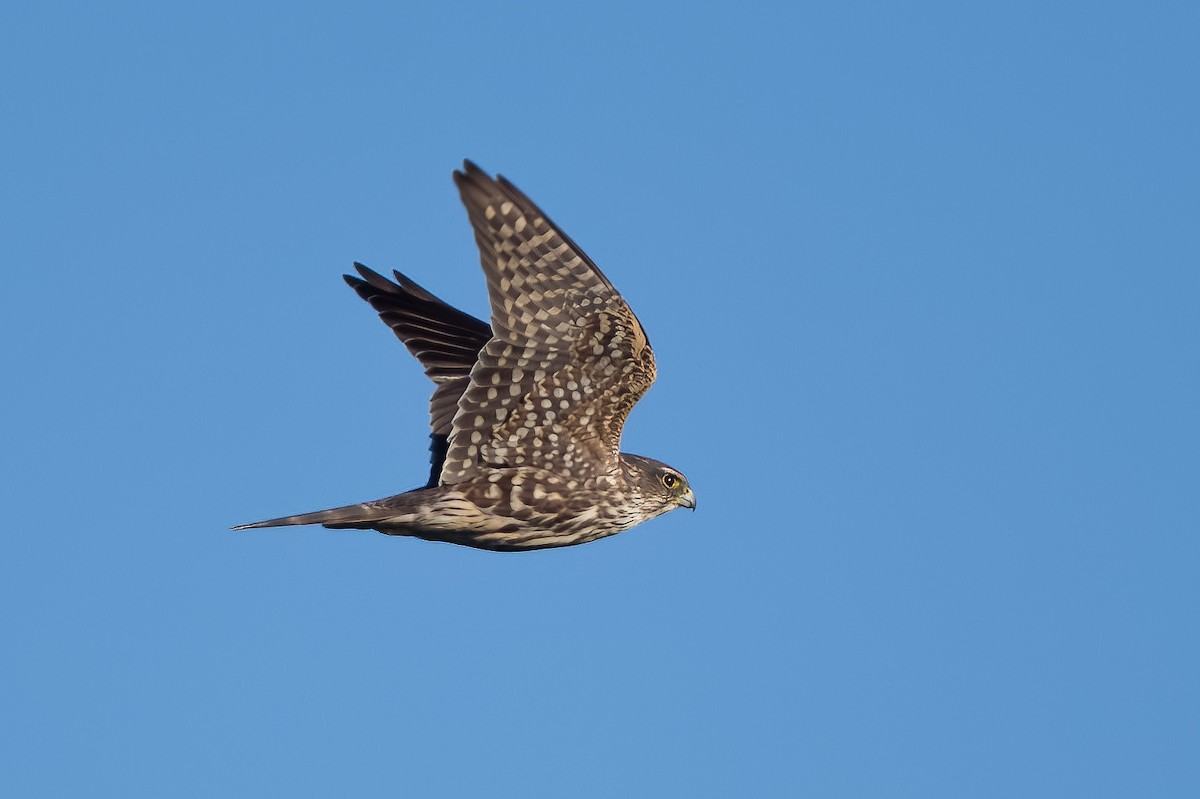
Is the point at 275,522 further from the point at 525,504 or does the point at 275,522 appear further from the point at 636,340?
the point at 636,340

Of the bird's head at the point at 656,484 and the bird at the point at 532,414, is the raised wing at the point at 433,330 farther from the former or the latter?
the bird's head at the point at 656,484

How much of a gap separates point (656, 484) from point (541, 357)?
163 centimetres

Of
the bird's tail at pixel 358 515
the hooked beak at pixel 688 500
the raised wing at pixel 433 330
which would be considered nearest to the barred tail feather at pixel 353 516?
the bird's tail at pixel 358 515

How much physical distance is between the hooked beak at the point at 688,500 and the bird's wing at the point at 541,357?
82 centimetres

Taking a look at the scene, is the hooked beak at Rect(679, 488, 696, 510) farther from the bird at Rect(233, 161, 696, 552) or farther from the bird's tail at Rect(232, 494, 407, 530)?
the bird's tail at Rect(232, 494, 407, 530)

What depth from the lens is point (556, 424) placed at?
1073cm

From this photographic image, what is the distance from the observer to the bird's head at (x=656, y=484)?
37.0 feet

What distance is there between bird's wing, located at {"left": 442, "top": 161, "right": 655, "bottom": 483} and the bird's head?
29 centimetres

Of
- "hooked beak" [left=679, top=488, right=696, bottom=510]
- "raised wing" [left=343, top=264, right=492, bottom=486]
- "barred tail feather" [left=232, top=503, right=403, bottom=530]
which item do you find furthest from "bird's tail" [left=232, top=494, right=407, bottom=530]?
"hooked beak" [left=679, top=488, right=696, bottom=510]

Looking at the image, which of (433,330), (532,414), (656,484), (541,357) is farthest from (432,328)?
(656,484)

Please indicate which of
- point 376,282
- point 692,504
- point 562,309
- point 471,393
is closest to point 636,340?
point 562,309

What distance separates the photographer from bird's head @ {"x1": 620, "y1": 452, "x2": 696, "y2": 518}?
11.3 meters

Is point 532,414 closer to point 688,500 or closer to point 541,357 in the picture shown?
point 541,357

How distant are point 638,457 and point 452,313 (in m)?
1.87
